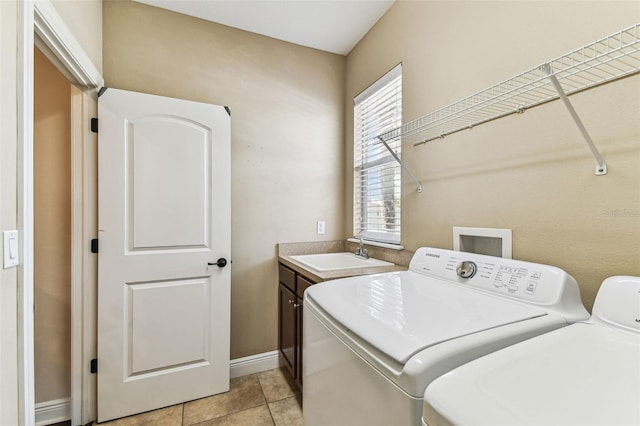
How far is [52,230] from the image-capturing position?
5.56ft

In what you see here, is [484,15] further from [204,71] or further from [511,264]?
[204,71]

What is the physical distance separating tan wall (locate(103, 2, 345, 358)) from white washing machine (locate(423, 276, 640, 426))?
186 cm

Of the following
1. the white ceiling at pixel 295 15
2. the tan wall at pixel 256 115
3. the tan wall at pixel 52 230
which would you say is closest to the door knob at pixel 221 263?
the tan wall at pixel 256 115

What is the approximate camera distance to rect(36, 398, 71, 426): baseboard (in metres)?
1.69

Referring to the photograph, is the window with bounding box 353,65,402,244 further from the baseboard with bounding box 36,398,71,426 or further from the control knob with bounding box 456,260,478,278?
the baseboard with bounding box 36,398,71,426

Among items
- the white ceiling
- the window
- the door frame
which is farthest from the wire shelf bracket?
the door frame

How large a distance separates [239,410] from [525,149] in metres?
2.16

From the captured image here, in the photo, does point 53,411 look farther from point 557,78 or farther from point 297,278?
point 557,78

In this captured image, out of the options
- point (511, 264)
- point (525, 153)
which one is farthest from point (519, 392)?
point (525, 153)

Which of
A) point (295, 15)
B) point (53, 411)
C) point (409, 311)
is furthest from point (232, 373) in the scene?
point (295, 15)

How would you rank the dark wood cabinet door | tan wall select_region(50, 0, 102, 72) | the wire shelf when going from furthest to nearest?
the dark wood cabinet door
tan wall select_region(50, 0, 102, 72)
the wire shelf
